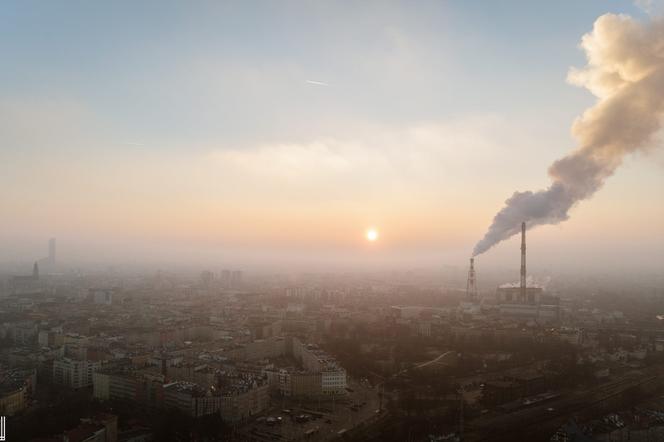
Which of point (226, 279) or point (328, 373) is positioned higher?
point (226, 279)

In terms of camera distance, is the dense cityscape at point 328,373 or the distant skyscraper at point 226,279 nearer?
the dense cityscape at point 328,373

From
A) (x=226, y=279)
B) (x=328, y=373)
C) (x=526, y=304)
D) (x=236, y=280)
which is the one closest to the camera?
(x=328, y=373)

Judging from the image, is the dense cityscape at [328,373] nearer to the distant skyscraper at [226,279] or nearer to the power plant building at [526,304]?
the power plant building at [526,304]

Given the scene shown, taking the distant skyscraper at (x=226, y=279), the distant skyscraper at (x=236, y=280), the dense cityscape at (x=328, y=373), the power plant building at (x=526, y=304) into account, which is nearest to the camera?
the dense cityscape at (x=328, y=373)

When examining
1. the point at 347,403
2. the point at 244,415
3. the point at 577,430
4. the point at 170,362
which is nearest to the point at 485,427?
the point at 577,430

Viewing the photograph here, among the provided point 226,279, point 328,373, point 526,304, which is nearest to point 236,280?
point 226,279

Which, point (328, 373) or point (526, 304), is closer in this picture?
point (328, 373)

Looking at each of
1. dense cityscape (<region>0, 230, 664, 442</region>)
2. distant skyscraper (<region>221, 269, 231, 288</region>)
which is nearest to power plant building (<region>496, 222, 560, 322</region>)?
dense cityscape (<region>0, 230, 664, 442</region>)

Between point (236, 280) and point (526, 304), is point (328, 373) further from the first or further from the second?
point (236, 280)

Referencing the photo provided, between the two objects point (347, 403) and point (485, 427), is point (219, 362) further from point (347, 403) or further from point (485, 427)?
point (485, 427)

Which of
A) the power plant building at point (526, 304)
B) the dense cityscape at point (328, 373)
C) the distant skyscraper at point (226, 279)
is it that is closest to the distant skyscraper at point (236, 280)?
the distant skyscraper at point (226, 279)

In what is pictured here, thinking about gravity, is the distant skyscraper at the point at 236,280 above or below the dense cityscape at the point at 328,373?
above

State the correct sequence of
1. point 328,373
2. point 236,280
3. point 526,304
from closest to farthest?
point 328,373 < point 526,304 < point 236,280
